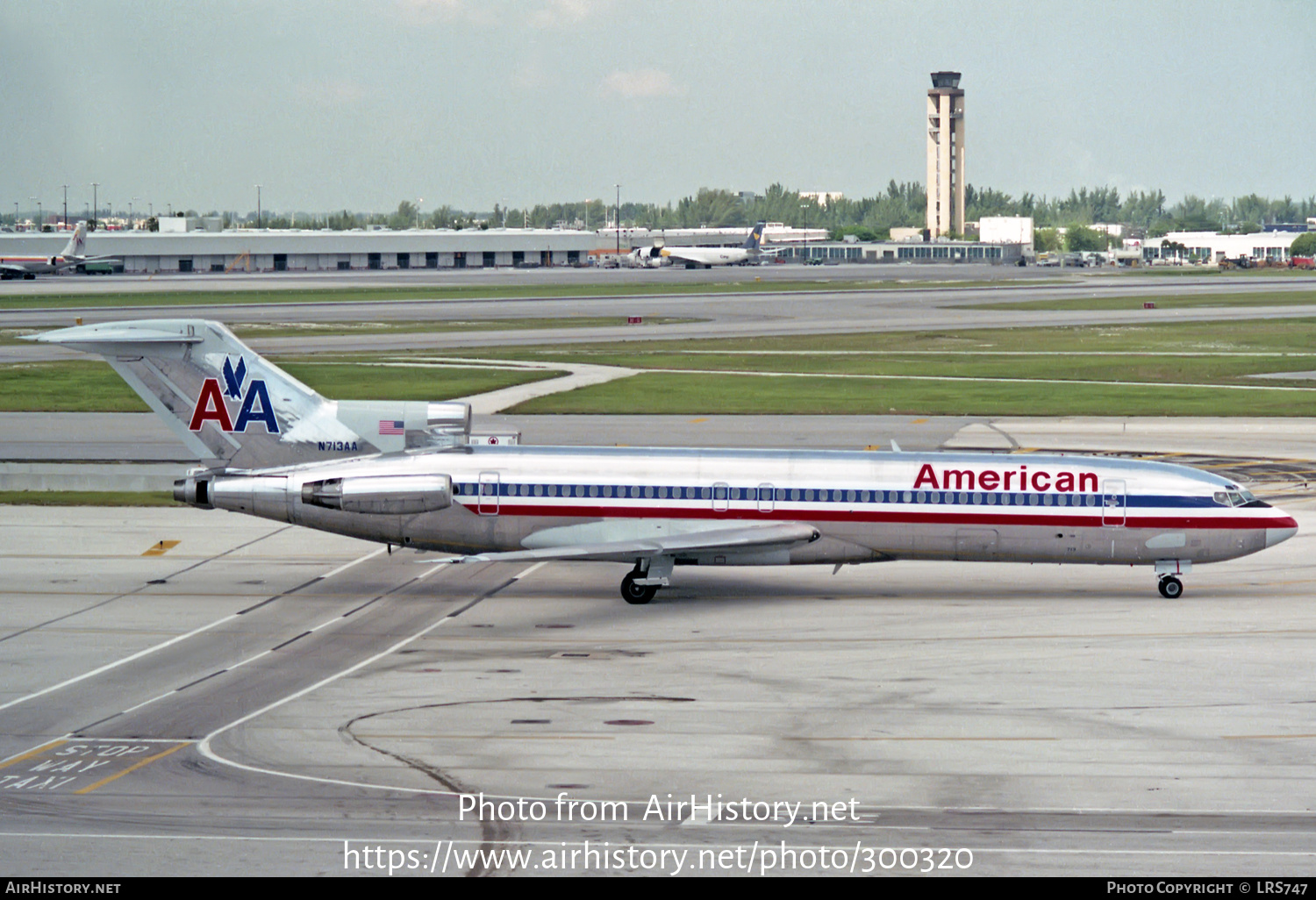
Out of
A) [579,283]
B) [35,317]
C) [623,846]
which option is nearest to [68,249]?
[579,283]

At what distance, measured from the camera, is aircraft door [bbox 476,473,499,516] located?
32.9 meters

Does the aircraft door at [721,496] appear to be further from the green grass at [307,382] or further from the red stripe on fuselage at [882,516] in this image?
the green grass at [307,382]

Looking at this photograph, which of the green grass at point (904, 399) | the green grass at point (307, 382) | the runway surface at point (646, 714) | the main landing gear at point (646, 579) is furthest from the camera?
the green grass at point (307, 382)

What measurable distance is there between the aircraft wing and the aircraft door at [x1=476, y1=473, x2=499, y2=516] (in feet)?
3.24

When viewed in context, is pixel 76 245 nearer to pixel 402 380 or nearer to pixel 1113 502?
pixel 402 380

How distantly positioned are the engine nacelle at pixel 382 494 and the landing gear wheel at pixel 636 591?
4.43 metres

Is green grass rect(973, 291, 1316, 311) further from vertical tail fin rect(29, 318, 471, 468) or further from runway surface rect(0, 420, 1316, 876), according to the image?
vertical tail fin rect(29, 318, 471, 468)

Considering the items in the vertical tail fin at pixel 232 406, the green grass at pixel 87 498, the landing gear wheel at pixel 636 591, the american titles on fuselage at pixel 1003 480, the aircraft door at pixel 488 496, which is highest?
the vertical tail fin at pixel 232 406

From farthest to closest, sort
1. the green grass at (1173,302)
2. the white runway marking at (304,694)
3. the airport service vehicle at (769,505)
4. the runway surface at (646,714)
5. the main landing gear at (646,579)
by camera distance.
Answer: the green grass at (1173,302)
the airport service vehicle at (769,505)
the main landing gear at (646,579)
the white runway marking at (304,694)
the runway surface at (646,714)

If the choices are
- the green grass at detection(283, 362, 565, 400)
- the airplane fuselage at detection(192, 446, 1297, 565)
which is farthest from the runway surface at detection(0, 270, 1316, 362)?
the airplane fuselage at detection(192, 446, 1297, 565)

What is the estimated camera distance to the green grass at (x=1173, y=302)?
126250 millimetres

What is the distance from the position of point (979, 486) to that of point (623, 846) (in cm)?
1683

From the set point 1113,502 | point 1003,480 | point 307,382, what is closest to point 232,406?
point 1003,480

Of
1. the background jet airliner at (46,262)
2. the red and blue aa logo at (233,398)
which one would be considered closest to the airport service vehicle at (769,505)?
the red and blue aa logo at (233,398)
